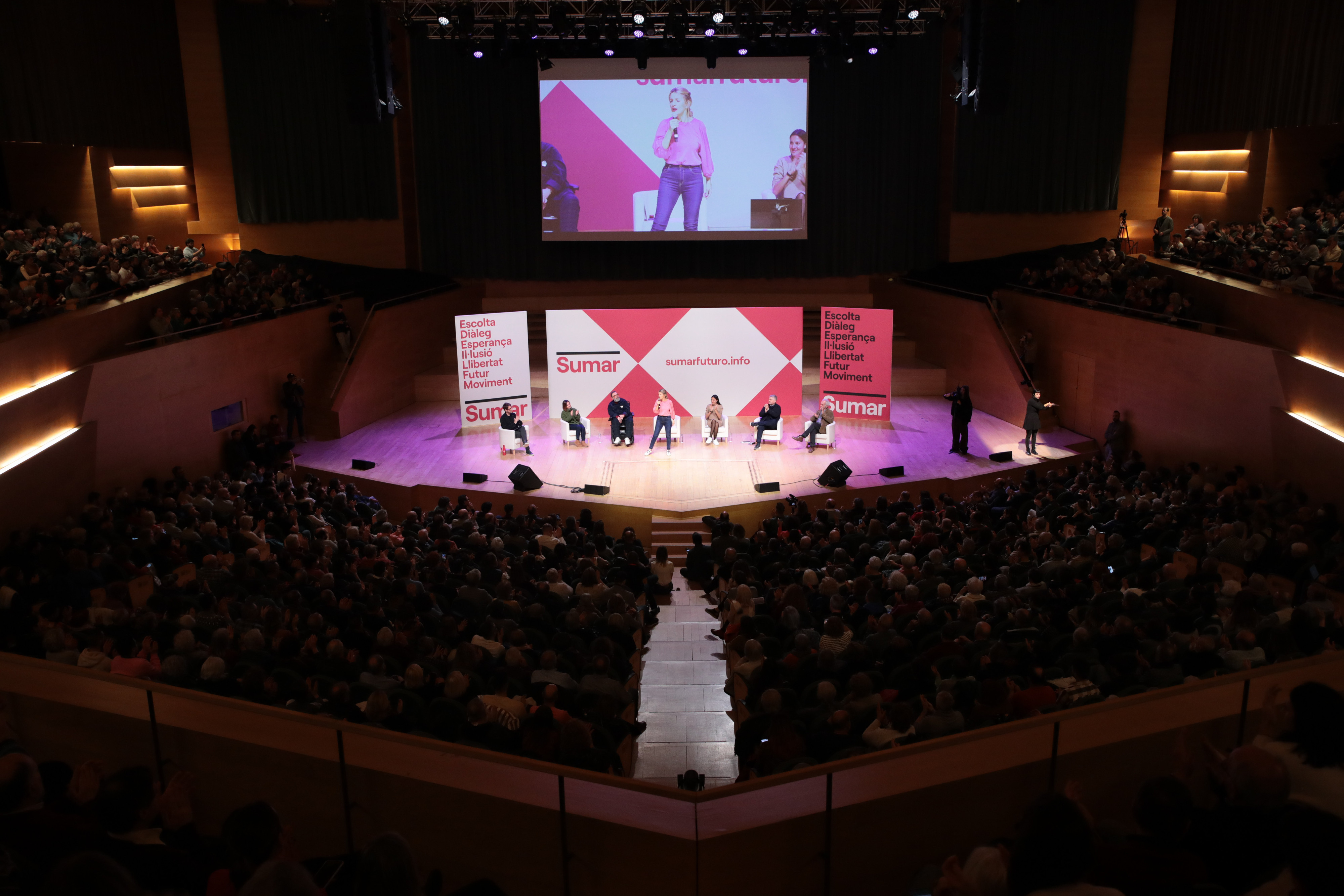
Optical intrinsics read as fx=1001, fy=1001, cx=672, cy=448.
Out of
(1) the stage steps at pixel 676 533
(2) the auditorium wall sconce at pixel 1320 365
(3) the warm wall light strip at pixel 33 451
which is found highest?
(2) the auditorium wall sconce at pixel 1320 365

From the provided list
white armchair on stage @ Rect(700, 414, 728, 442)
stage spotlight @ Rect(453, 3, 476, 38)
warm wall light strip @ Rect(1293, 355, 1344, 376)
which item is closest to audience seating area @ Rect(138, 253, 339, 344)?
stage spotlight @ Rect(453, 3, 476, 38)

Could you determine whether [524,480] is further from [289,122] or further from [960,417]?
[289,122]

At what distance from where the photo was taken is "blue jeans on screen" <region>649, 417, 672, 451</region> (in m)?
15.8

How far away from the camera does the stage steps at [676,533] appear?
42.7 feet

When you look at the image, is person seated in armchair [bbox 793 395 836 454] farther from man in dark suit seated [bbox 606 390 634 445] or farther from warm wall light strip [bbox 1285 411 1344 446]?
warm wall light strip [bbox 1285 411 1344 446]

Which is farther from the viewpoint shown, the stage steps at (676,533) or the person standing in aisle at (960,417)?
the person standing in aisle at (960,417)

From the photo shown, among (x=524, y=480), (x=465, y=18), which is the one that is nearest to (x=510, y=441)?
(x=524, y=480)

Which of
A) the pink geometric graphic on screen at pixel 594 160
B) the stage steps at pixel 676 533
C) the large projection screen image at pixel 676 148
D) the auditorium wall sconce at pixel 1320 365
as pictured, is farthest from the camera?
the pink geometric graphic on screen at pixel 594 160

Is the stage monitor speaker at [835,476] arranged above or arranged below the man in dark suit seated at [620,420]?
below

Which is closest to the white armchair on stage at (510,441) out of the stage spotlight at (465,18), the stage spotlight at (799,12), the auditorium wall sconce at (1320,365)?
the auditorium wall sconce at (1320,365)

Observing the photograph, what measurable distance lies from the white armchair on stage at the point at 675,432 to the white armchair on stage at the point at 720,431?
0.38 m

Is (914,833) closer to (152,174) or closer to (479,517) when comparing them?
A: (479,517)

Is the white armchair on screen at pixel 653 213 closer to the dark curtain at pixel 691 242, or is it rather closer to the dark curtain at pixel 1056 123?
the dark curtain at pixel 691 242

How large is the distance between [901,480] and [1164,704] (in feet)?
32.2
